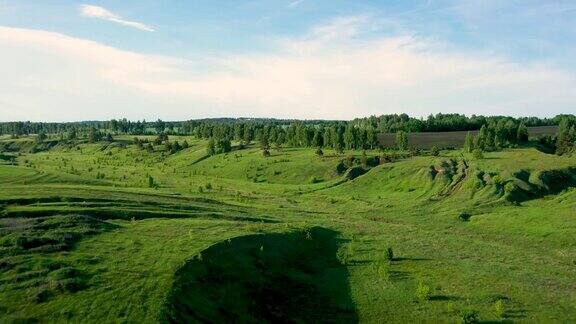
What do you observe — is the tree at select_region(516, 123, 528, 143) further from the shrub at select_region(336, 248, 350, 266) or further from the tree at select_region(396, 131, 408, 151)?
the shrub at select_region(336, 248, 350, 266)

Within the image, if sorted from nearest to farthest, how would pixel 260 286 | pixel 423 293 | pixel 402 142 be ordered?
pixel 423 293 < pixel 260 286 < pixel 402 142

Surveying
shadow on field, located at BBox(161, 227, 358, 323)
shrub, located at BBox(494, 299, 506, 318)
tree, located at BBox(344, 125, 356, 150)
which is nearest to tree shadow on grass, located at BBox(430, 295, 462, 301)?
shrub, located at BBox(494, 299, 506, 318)

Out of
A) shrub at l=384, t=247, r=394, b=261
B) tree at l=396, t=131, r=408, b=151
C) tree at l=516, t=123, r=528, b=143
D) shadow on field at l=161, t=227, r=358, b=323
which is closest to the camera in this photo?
shadow on field at l=161, t=227, r=358, b=323

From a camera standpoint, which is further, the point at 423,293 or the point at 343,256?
the point at 343,256

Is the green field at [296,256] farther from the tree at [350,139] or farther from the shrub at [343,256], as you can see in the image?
the tree at [350,139]

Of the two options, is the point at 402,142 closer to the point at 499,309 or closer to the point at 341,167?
the point at 341,167

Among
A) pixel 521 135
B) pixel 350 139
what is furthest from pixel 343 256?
pixel 521 135

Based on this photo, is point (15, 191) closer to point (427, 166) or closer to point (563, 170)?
point (427, 166)
